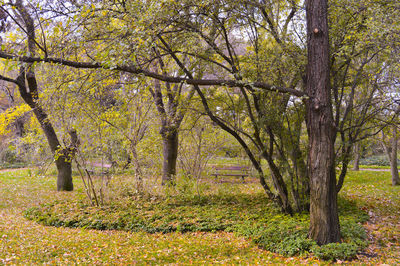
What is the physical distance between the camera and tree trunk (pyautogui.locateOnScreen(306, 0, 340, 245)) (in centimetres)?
561

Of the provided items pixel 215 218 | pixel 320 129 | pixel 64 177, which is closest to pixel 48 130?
pixel 64 177

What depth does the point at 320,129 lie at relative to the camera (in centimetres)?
560

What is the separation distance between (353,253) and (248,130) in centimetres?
436

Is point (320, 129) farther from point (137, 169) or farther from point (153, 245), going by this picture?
point (137, 169)

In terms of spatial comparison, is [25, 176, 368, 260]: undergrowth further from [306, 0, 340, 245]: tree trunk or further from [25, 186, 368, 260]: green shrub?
[306, 0, 340, 245]: tree trunk

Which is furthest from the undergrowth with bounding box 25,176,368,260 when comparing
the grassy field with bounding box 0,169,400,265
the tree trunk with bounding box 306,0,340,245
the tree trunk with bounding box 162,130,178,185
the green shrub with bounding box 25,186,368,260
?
the tree trunk with bounding box 162,130,178,185

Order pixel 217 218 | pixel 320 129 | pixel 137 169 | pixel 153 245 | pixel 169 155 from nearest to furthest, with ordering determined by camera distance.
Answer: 1. pixel 320 129
2. pixel 153 245
3. pixel 217 218
4. pixel 137 169
5. pixel 169 155

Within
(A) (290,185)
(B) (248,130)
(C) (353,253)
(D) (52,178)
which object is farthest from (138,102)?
(D) (52,178)

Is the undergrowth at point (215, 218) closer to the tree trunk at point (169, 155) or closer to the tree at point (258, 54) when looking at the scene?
the tree at point (258, 54)

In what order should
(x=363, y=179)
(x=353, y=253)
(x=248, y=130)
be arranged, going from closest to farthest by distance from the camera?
(x=353, y=253) < (x=248, y=130) < (x=363, y=179)

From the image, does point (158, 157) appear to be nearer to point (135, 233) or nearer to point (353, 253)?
point (135, 233)

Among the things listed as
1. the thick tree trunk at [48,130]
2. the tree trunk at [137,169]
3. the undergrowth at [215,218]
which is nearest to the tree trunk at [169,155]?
the tree trunk at [137,169]

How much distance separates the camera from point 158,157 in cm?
1216

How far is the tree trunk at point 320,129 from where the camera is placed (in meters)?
5.61
